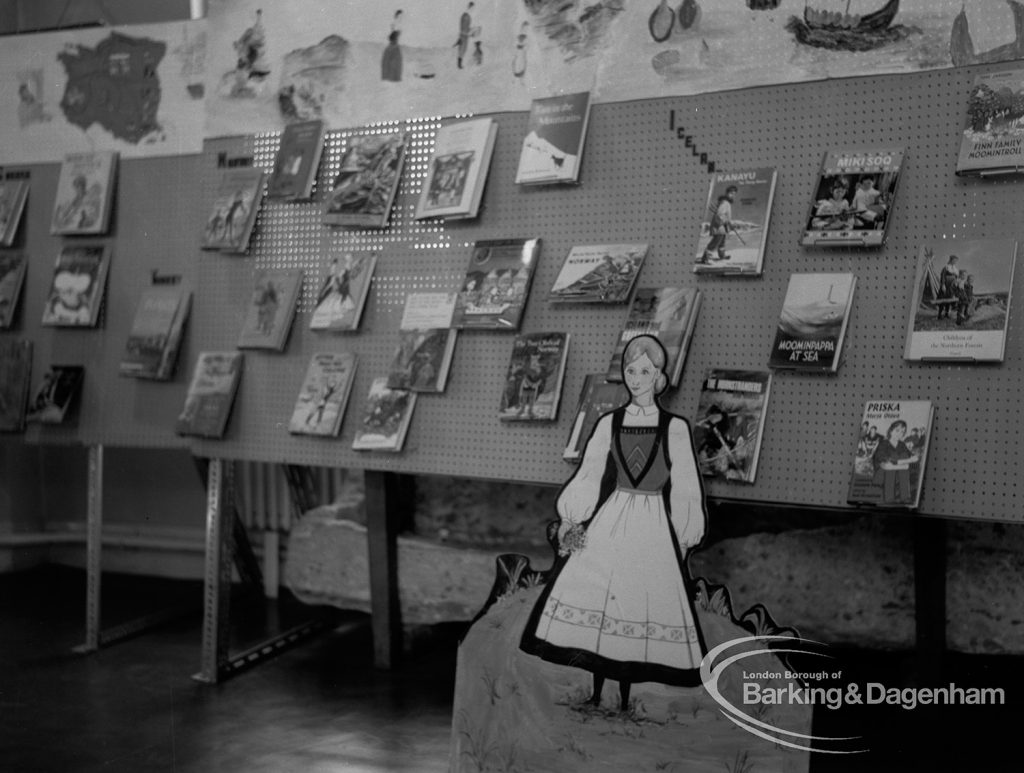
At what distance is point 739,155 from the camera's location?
266cm

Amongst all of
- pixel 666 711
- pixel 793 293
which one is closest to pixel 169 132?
pixel 793 293

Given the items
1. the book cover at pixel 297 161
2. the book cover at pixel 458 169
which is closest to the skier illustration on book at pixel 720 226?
the book cover at pixel 458 169

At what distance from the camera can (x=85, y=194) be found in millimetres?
3881

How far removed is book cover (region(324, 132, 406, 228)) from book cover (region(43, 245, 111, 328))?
3.59 feet

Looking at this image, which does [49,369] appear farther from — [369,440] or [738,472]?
[738,472]

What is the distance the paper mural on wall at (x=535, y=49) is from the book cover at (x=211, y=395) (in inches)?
30.3

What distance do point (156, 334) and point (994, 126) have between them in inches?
107

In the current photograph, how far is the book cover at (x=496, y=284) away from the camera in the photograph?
2926 millimetres

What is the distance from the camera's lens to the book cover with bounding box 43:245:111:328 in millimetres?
3832

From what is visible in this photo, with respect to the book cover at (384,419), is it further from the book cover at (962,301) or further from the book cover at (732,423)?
the book cover at (962,301)

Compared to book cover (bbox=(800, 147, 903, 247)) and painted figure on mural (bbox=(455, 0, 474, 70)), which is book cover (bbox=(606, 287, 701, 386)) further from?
painted figure on mural (bbox=(455, 0, 474, 70))

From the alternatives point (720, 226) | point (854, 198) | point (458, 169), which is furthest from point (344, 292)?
point (854, 198)

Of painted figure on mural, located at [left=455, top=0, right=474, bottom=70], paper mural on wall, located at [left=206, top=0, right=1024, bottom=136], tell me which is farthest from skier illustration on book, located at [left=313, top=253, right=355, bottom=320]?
painted figure on mural, located at [left=455, top=0, right=474, bottom=70]

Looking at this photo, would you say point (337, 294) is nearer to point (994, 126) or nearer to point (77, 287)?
point (77, 287)
